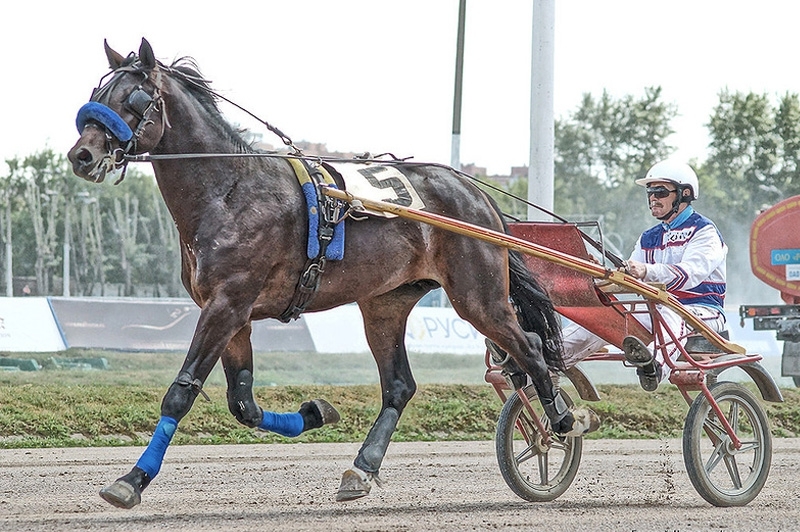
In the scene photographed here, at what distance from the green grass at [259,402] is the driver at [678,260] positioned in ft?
10.7

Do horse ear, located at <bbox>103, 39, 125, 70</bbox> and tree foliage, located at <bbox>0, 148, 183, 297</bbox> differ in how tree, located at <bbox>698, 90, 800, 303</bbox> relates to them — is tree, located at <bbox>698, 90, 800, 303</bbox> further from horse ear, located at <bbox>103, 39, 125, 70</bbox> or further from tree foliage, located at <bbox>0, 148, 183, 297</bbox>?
horse ear, located at <bbox>103, 39, 125, 70</bbox>

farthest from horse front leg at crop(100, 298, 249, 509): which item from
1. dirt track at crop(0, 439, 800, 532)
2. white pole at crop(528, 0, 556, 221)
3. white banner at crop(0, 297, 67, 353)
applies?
white banner at crop(0, 297, 67, 353)

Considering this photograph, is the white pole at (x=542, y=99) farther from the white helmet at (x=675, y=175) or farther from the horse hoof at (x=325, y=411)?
the horse hoof at (x=325, y=411)

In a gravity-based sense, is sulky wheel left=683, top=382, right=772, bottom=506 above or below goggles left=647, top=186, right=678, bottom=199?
below

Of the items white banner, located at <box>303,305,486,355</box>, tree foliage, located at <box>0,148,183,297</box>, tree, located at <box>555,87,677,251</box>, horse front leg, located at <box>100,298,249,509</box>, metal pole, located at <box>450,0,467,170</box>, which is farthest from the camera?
tree, located at <box>555,87,677,251</box>

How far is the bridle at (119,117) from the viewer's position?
4902 millimetres

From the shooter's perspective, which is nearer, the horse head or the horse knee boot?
the horse head

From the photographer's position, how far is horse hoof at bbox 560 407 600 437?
5.83m

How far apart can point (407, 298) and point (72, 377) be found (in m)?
6.63

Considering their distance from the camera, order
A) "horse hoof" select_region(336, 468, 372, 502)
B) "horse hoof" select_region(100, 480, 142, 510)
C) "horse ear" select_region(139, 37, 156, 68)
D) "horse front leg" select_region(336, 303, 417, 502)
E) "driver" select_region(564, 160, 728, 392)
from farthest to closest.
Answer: "driver" select_region(564, 160, 728, 392) < "horse front leg" select_region(336, 303, 417, 502) < "horse hoof" select_region(336, 468, 372, 502) < "horse ear" select_region(139, 37, 156, 68) < "horse hoof" select_region(100, 480, 142, 510)

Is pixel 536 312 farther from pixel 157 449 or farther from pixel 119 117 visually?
pixel 119 117

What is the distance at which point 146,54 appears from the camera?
5.08 m

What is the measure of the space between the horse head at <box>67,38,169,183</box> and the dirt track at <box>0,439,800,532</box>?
1.44 m

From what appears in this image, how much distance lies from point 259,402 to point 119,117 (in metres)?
5.16
